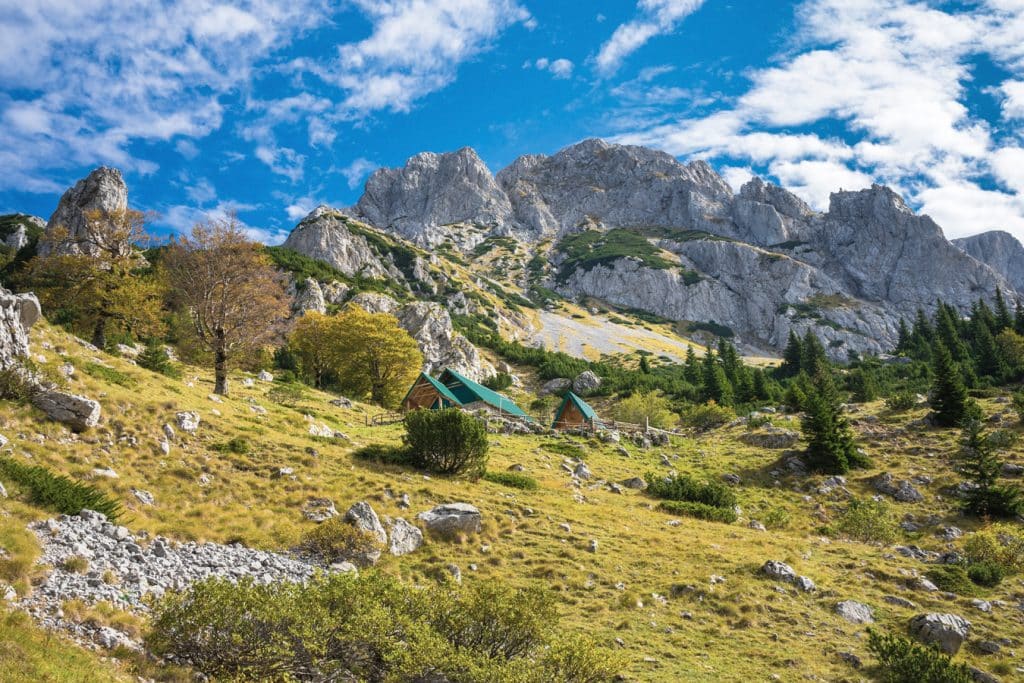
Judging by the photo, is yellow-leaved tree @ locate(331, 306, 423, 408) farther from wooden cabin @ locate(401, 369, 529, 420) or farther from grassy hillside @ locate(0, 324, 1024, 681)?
grassy hillside @ locate(0, 324, 1024, 681)

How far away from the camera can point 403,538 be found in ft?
57.7

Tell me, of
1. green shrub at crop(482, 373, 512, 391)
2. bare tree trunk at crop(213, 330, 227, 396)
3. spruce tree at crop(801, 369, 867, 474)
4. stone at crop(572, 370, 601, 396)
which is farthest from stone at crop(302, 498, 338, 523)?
green shrub at crop(482, 373, 512, 391)

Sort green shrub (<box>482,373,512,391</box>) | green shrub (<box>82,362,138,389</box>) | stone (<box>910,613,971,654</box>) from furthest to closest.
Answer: green shrub (<box>482,373,512,391</box>) < green shrub (<box>82,362,138,389</box>) < stone (<box>910,613,971,654</box>)

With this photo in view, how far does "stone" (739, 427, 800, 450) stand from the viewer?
4395 centimetres

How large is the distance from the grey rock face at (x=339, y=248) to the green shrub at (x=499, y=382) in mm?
69895

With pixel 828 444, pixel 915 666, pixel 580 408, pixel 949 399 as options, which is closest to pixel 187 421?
pixel 915 666

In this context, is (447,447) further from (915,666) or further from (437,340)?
(437,340)

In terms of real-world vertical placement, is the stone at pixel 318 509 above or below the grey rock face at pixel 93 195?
below

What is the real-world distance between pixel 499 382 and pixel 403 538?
75.6 metres

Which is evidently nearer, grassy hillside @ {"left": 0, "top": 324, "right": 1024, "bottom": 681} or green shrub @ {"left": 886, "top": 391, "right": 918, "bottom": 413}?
grassy hillside @ {"left": 0, "top": 324, "right": 1024, "bottom": 681}

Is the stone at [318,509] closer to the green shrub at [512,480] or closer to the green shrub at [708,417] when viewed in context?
the green shrub at [512,480]

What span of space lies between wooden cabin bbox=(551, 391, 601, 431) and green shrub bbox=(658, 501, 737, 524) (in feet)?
68.8

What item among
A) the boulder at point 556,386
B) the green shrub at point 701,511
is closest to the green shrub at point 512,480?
the green shrub at point 701,511

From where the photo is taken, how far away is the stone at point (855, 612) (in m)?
15.7
